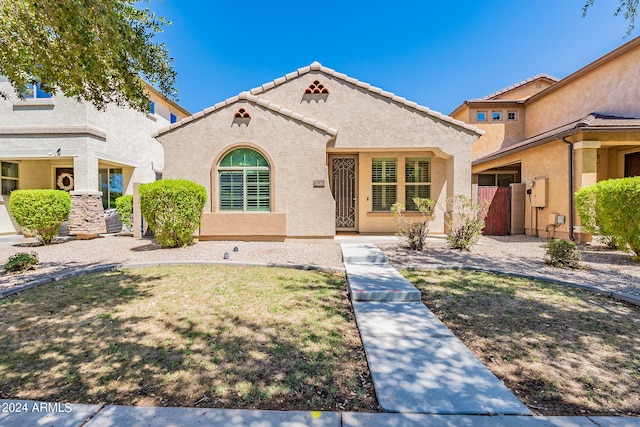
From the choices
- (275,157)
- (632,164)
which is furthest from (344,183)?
(632,164)

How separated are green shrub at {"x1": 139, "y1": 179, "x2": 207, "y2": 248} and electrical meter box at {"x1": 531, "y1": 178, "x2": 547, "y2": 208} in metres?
13.5

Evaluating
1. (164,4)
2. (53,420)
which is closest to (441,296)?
(53,420)

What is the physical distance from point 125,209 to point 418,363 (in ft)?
52.1

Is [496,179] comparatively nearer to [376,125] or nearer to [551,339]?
[376,125]

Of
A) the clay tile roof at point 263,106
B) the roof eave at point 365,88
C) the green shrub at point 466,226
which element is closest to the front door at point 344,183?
the clay tile roof at point 263,106

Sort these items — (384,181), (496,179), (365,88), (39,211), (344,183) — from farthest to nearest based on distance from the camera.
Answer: (496,179) → (344,183) → (384,181) → (365,88) → (39,211)

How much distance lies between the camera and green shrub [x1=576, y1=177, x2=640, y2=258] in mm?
7418

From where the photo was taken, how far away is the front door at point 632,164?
1275 cm

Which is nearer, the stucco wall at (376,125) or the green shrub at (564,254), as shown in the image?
the green shrub at (564,254)

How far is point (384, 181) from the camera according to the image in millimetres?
12711

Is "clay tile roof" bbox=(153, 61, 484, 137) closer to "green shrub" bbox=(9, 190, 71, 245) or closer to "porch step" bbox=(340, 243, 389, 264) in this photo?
"green shrub" bbox=(9, 190, 71, 245)

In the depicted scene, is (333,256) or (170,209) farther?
(170,209)

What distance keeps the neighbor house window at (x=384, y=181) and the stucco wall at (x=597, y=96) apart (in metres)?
10.8

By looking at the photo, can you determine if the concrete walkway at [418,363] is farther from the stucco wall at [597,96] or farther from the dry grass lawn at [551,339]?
the stucco wall at [597,96]
